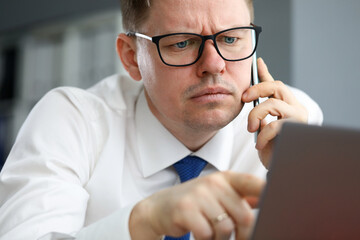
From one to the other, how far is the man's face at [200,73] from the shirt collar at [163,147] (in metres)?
0.12

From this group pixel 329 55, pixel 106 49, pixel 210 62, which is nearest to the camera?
pixel 210 62

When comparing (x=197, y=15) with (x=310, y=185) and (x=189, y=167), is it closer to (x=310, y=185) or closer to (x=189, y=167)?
(x=189, y=167)

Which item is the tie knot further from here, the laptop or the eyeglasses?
the laptop

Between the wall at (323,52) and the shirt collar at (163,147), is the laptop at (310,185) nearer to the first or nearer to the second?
the shirt collar at (163,147)

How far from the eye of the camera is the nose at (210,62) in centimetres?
113

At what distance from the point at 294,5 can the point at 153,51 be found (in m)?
1.24

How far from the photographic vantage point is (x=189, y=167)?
1332mm

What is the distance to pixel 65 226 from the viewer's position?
105cm

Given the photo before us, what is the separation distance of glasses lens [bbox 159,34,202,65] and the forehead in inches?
0.9

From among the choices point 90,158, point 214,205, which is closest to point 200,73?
point 90,158

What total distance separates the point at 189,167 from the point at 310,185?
86cm

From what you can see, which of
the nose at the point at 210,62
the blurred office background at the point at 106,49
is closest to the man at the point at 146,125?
the nose at the point at 210,62

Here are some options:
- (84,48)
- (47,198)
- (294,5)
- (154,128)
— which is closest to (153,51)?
(154,128)

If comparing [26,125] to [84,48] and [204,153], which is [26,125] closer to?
[204,153]
